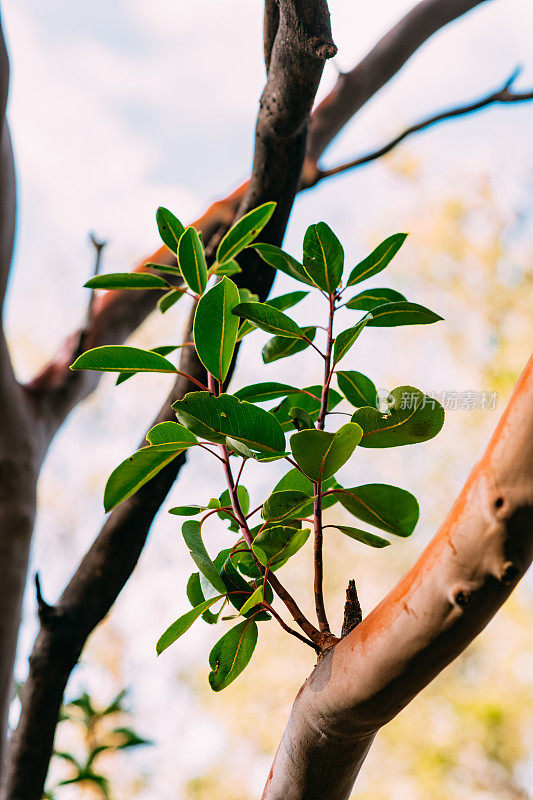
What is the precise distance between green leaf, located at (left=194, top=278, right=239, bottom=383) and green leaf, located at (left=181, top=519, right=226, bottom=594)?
0.10 metres

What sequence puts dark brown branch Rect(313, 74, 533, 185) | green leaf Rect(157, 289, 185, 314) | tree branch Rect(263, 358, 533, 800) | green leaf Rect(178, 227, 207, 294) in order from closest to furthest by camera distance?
1. tree branch Rect(263, 358, 533, 800)
2. green leaf Rect(178, 227, 207, 294)
3. green leaf Rect(157, 289, 185, 314)
4. dark brown branch Rect(313, 74, 533, 185)

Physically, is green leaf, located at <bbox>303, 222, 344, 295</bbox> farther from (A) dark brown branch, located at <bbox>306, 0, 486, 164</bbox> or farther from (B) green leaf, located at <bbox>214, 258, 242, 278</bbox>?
(A) dark brown branch, located at <bbox>306, 0, 486, 164</bbox>

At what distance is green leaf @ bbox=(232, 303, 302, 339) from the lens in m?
0.40

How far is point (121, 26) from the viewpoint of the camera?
9.77 feet

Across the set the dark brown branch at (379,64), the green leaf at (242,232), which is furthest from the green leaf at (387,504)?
the dark brown branch at (379,64)

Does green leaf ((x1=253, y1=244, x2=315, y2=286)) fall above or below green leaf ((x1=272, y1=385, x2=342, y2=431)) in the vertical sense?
above

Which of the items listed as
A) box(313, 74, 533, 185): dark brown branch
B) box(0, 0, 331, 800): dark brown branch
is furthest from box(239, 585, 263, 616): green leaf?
box(313, 74, 533, 185): dark brown branch

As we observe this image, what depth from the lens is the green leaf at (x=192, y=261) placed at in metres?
0.46

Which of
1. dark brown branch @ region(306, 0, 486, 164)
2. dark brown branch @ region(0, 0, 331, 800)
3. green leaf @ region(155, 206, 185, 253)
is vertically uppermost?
dark brown branch @ region(306, 0, 486, 164)

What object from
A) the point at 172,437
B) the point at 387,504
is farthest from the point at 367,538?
the point at 172,437

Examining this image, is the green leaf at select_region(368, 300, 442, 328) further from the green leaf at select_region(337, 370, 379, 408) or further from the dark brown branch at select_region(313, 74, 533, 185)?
the dark brown branch at select_region(313, 74, 533, 185)

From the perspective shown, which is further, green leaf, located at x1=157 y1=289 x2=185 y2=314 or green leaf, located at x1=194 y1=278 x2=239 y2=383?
green leaf, located at x1=157 y1=289 x2=185 y2=314

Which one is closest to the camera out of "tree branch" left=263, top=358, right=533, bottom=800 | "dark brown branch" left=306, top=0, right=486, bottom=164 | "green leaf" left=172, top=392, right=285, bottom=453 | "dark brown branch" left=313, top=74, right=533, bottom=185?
"tree branch" left=263, top=358, right=533, bottom=800

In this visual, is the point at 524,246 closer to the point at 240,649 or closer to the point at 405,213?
the point at 405,213
